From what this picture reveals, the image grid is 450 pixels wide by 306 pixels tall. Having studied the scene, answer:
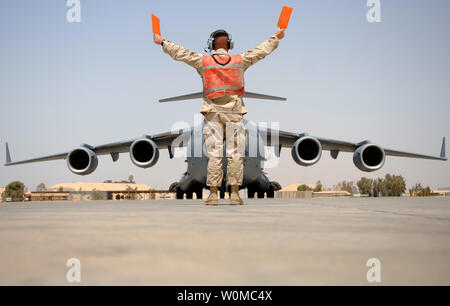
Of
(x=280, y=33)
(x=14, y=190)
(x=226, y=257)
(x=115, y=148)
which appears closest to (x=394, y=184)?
(x=115, y=148)

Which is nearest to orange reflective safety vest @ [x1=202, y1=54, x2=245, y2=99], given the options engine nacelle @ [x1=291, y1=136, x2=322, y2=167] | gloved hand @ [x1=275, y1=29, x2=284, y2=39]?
gloved hand @ [x1=275, y1=29, x2=284, y2=39]

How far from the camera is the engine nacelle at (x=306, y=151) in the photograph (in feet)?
31.9

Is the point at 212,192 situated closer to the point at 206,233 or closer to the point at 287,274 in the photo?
the point at 206,233

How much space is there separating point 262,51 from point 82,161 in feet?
25.0

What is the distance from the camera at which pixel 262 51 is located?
4.89 meters

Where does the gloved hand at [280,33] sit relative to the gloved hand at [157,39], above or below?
above

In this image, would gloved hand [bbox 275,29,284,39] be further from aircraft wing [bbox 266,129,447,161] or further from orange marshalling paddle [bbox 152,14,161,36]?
aircraft wing [bbox 266,129,447,161]

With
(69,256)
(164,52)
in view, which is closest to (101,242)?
(69,256)

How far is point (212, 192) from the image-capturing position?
4.70 m

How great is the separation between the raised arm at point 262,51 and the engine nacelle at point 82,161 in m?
7.16

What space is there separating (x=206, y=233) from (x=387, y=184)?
4485 centimetres

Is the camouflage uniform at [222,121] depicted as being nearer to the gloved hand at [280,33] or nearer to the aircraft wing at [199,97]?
the gloved hand at [280,33]

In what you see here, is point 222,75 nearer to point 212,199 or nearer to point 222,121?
point 222,121

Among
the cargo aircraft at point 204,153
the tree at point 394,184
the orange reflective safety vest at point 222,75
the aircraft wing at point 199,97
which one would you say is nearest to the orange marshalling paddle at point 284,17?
the orange reflective safety vest at point 222,75
